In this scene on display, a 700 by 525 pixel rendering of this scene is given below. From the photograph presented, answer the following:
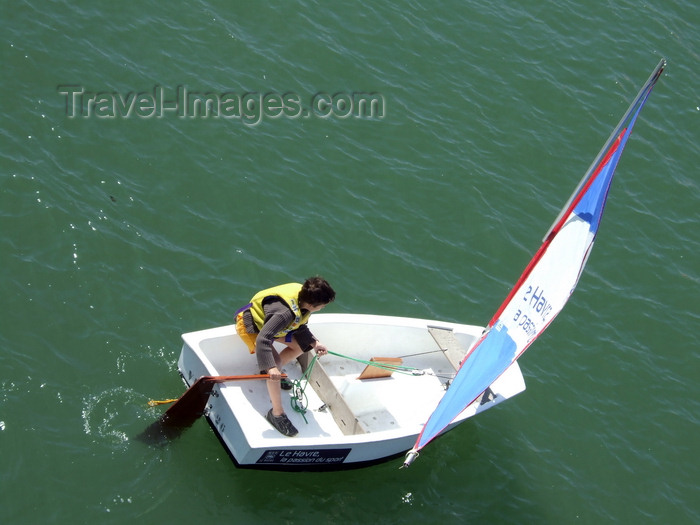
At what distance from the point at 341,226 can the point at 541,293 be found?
380 centimetres

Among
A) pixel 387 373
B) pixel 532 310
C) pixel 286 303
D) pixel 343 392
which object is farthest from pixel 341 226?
pixel 532 310

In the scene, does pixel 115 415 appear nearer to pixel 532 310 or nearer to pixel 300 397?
pixel 300 397

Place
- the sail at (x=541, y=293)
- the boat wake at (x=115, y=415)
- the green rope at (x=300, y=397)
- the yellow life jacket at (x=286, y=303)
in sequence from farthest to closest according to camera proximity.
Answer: the green rope at (x=300, y=397) < the boat wake at (x=115, y=415) < the yellow life jacket at (x=286, y=303) < the sail at (x=541, y=293)

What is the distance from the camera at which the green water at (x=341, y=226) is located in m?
8.80

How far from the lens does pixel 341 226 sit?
458 inches

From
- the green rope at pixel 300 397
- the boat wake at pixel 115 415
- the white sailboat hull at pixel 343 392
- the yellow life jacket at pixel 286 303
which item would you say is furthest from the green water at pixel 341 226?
the yellow life jacket at pixel 286 303

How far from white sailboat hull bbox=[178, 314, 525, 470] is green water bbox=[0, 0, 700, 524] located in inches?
17.6

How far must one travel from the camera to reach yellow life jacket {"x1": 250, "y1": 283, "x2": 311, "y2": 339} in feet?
27.8

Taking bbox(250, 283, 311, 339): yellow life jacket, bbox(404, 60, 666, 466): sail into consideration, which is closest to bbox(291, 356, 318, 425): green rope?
bbox(250, 283, 311, 339): yellow life jacket

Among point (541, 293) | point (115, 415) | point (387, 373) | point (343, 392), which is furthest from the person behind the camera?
point (387, 373)

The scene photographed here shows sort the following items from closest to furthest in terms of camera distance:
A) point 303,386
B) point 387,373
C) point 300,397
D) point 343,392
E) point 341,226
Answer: point 300,397
point 303,386
point 343,392
point 387,373
point 341,226

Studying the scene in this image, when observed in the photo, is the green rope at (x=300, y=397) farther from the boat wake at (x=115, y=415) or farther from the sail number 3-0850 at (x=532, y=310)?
the sail number 3-0850 at (x=532, y=310)

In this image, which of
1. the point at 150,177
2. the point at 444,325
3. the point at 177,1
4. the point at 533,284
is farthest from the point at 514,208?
the point at 177,1

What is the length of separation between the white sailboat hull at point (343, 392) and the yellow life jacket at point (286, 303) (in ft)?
1.75
